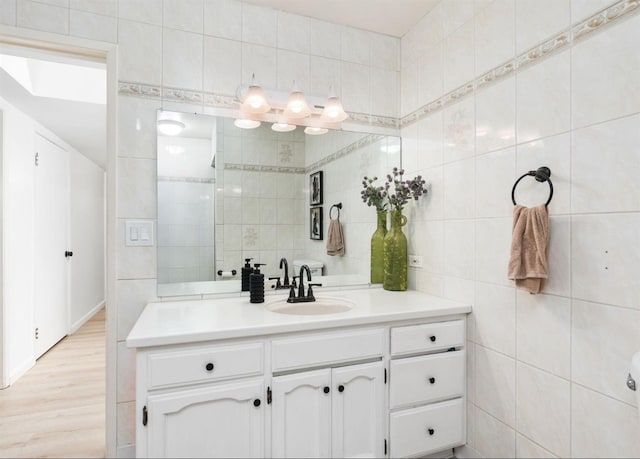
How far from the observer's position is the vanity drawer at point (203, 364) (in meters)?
1.27

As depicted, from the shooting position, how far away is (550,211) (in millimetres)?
1384

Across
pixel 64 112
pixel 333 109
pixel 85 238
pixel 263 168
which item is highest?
pixel 64 112

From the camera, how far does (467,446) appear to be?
1.78 m

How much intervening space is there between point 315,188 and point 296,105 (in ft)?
1.64

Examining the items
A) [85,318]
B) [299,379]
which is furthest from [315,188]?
[85,318]

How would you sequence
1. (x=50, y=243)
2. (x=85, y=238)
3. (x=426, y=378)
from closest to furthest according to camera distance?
(x=426, y=378) → (x=50, y=243) → (x=85, y=238)

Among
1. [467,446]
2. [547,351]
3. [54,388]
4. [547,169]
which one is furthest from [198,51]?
[54,388]

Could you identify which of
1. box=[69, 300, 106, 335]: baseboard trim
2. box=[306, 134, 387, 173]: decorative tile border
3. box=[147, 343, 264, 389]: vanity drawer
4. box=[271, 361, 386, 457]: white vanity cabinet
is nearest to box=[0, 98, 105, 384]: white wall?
box=[69, 300, 106, 335]: baseboard trim

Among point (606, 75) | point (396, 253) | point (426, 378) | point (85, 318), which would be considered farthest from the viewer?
point (85, 318)

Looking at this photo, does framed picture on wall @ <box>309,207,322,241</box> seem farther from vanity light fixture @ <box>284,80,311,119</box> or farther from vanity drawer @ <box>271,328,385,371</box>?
vanity drawer @ <box>271,328,385,371</box>

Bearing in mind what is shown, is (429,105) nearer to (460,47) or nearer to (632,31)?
(460,47)

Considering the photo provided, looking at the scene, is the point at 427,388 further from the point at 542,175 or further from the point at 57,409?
the point at 57,409

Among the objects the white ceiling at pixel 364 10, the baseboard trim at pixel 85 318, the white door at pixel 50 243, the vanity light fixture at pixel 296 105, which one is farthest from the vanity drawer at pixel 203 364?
the baseboard trim at pixel 85 318

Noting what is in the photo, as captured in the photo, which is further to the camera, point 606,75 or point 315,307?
point 315,307
